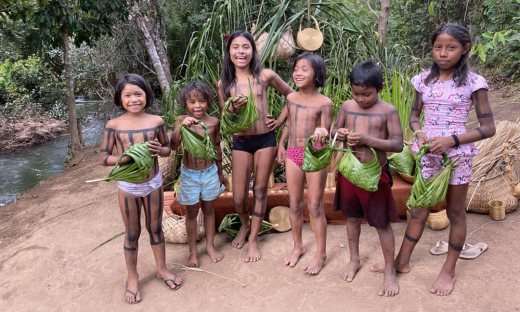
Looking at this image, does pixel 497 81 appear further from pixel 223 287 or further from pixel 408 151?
pixel 223 287

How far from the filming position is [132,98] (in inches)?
86.7

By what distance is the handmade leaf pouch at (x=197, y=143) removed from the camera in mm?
2258

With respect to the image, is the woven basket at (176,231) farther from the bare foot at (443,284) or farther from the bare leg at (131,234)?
the bare foot at (443,284)

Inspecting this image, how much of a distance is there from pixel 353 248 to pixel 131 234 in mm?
1381

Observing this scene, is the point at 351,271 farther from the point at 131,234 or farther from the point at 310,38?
the point at 310,38

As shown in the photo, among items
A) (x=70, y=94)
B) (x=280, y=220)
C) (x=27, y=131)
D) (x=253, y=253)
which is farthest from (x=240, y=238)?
(x=27, y=131)

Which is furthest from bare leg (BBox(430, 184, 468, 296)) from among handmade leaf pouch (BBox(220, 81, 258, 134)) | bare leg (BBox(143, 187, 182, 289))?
bare leg (BBox(143, 187, 182, 289))

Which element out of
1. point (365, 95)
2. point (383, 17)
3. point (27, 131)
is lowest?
point (27, 131)

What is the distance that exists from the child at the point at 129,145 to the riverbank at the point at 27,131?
8.42 meters

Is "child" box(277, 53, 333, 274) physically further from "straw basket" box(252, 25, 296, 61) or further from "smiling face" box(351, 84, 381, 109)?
"straw basket" box(252, 25, 296, 61)

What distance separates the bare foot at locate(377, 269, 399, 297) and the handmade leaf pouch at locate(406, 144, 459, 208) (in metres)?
0.52

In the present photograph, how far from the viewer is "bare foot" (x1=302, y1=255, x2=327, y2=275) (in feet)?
8.11

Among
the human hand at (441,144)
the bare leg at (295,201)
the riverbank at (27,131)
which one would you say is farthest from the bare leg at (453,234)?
the riverbank at (27,131)

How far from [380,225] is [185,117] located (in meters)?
1.39
